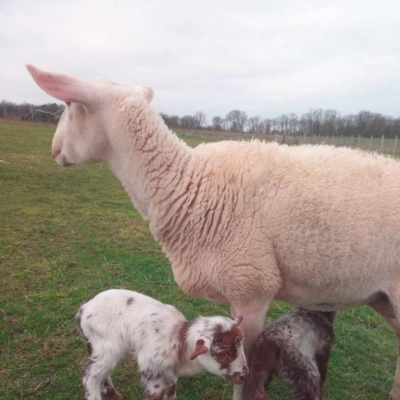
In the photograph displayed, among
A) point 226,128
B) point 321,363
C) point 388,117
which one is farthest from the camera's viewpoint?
point 226,128

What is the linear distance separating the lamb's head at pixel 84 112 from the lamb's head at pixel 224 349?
1450 millimetres

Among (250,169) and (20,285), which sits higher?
(250,169)

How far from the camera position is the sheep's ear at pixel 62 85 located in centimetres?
264

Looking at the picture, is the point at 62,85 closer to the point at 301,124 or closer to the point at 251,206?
the point at 251,206

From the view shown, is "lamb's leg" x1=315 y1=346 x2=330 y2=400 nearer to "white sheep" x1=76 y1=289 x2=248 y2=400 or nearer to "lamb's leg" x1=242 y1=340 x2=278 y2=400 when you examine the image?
"lamb's leg" x1=242 y1=340 x2=278 y2=400

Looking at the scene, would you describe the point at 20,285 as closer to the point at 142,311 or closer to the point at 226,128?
the point at 142,311

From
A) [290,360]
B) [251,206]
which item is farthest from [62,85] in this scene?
[290,360]

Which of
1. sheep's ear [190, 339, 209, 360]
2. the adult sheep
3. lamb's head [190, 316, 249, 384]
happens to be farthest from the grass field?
the adult sheep

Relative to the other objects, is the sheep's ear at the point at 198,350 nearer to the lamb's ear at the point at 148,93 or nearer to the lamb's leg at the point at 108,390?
the lamb's leg at the point at 108,390

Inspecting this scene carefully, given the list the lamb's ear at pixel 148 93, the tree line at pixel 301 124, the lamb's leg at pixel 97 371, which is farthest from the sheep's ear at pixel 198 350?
the tree line at pixel 301 124

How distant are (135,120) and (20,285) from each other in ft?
10.7

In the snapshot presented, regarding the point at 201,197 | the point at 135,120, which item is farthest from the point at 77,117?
the point at 201,197

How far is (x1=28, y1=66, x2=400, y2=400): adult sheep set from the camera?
2.53 metres

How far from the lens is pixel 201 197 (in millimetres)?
2822
